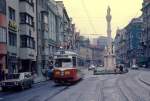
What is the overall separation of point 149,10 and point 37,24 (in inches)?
2544

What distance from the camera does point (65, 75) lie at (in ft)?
136

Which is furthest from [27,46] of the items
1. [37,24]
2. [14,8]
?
[37,24]

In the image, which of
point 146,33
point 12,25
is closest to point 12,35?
point 12,25

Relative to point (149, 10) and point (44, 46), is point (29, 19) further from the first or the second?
point (149, 10)

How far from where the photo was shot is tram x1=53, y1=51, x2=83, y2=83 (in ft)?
136

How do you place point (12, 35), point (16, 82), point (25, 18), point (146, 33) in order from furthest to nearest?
point (146, 33)
point (25, 18)
point (12, 35)
point (16, 82)

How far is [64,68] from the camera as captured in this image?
→ 41.7 metres

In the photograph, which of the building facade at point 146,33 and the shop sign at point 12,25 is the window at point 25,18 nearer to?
the shop sign at point 12,25

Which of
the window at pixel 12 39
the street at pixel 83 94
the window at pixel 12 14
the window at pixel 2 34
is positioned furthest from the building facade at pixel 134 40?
the street at pixel 83 94

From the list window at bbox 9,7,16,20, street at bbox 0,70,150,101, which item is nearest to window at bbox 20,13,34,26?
window at bbox 9,7,16,20

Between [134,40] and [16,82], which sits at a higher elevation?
[134,40]

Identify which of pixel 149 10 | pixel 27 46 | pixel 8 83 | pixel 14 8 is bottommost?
pixel 8 83

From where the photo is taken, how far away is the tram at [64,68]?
4150cm

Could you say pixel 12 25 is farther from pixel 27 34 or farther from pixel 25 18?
pixel 27 34
